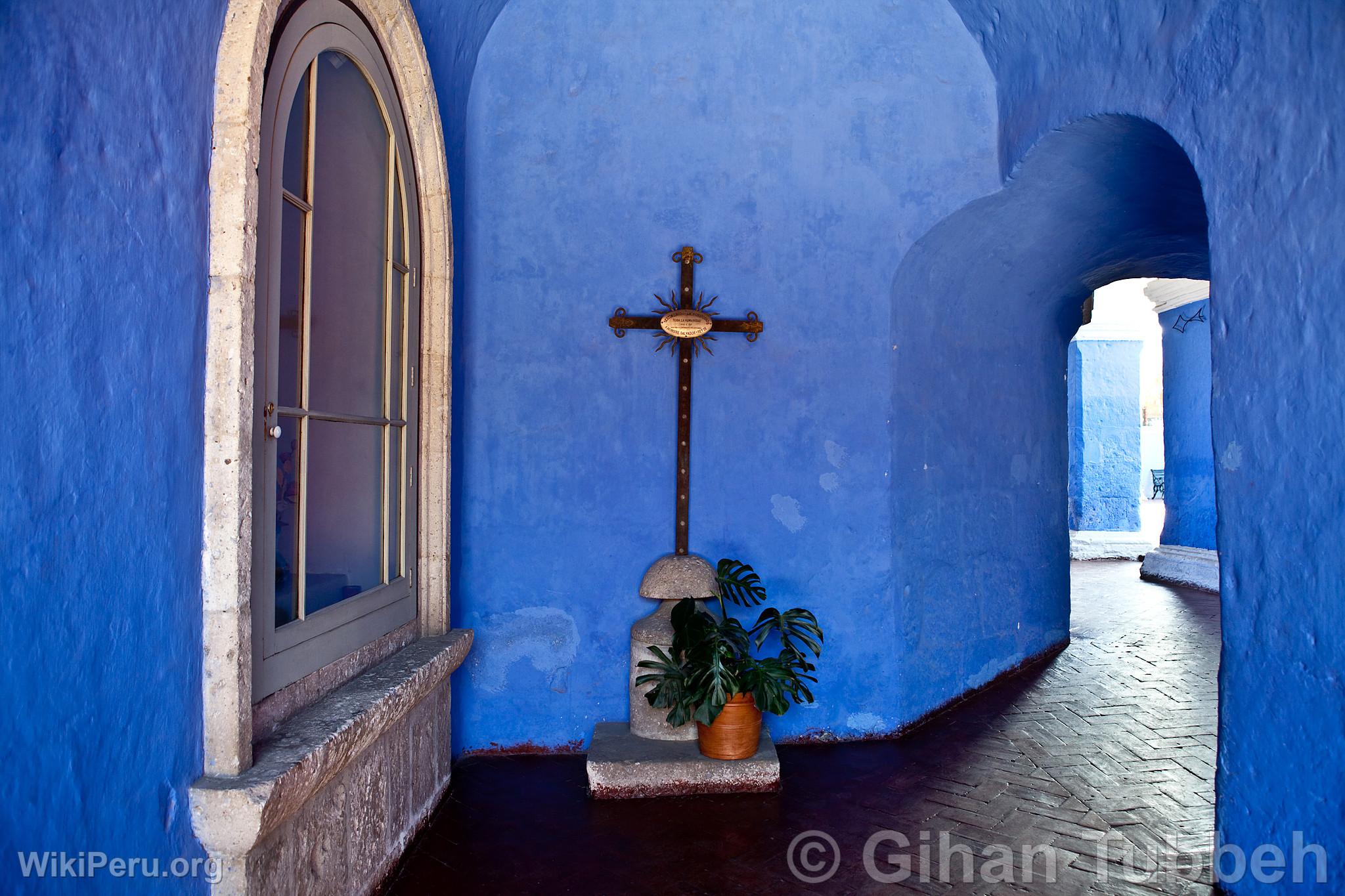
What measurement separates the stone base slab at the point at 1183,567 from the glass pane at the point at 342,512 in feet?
26.2

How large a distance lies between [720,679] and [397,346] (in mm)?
1801

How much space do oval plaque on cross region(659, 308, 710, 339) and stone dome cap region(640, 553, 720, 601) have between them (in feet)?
3.42

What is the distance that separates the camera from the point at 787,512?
396cm

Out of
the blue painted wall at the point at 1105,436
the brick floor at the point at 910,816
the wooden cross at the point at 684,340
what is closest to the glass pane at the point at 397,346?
the wooden cross at the point at 684,340

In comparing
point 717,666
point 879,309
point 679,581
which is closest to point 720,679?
point 717,666

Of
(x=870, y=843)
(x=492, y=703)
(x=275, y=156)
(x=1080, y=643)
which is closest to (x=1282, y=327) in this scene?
(x=870, y=843)

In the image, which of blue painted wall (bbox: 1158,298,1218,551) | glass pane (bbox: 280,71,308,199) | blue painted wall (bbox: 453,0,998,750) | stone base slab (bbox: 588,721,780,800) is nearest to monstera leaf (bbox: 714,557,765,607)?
blue painted wall (bbox: 453,0,998,750)

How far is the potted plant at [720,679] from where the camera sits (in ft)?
10.7

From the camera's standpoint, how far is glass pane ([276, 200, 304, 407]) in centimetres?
216

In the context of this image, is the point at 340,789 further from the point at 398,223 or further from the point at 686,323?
the point at 686,323

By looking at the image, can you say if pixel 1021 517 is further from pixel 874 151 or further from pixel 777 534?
pixel 874 151

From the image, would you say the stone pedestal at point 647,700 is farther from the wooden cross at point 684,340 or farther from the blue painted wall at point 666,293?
the wooden cross at point 684,340

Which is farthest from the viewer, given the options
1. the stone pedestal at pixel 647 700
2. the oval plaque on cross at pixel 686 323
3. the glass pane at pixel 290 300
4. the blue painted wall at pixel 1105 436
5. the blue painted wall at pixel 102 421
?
the blue painted wall at pixel 1105 436

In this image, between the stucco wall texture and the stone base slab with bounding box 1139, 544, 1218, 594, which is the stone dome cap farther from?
the stone base slab with bounding box 1139, 544, 1218, 594
